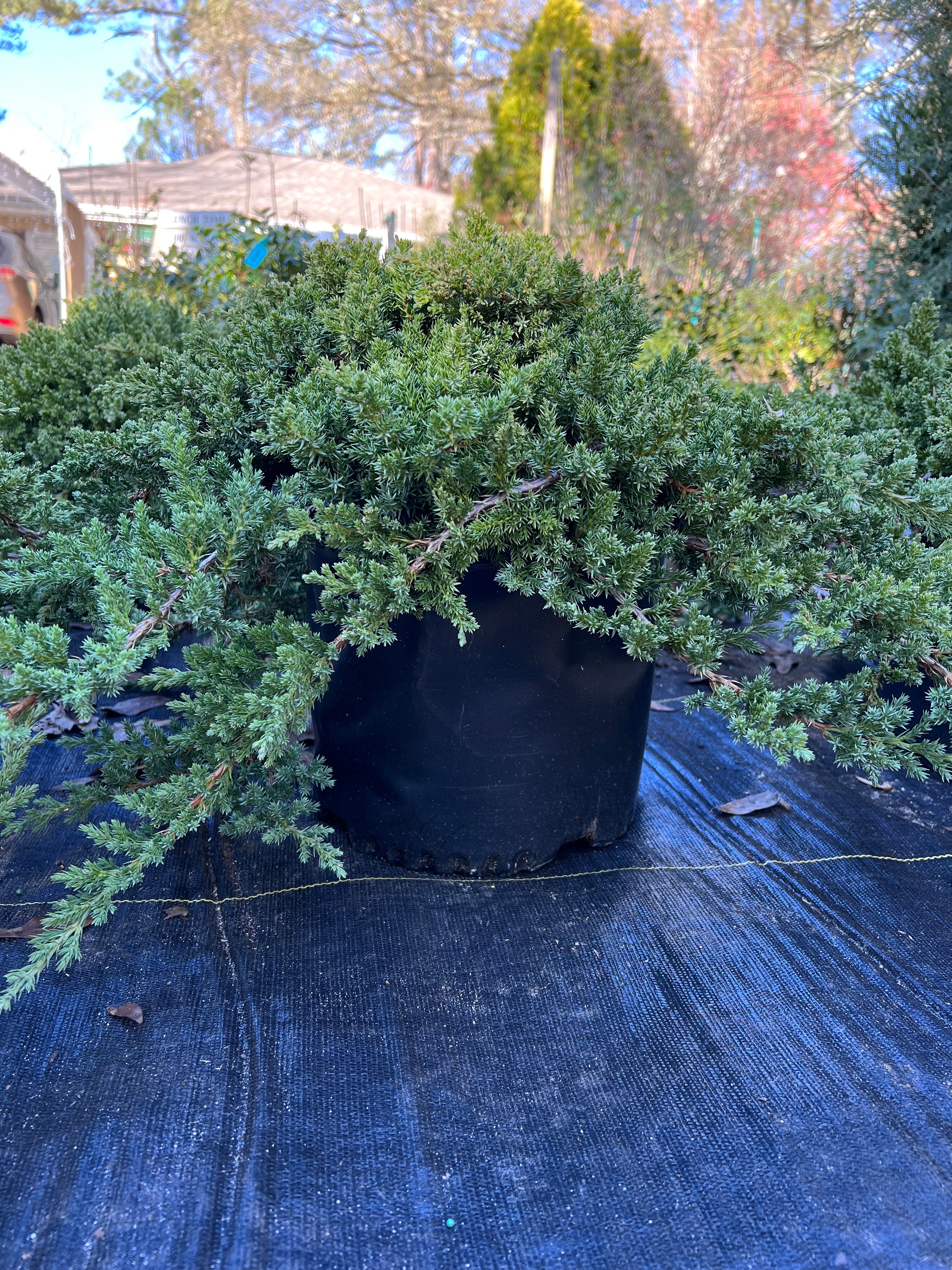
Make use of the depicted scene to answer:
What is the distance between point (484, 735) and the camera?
5.89 feet

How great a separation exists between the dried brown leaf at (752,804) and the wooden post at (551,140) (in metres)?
9.07

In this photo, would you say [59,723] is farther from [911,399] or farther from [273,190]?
[273,190]

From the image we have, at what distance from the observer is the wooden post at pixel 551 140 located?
32.8 ft

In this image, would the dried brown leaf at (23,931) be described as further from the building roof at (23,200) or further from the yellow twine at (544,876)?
the building roof at (23,200)

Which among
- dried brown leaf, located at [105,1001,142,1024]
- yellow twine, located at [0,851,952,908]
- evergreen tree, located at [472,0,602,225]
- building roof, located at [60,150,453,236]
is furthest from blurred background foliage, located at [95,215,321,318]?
evergreen tree, located at [472,0,602,225]

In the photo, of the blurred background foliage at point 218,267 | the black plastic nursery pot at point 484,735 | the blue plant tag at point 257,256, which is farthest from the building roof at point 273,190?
the black plastic nursery pot at point 484,735

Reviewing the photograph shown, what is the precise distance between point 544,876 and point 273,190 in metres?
9.31

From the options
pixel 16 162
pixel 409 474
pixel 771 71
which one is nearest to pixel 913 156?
pixel 409 474

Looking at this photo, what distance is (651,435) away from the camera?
156cm

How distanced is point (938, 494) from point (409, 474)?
3.68 ft

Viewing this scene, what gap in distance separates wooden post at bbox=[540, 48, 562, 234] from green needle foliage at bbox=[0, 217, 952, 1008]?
9.05 m

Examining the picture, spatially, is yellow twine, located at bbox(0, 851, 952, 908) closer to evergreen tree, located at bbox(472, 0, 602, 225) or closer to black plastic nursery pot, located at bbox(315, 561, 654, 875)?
black plastic nursery pot, located at bbox(315, 561, 654, 875)

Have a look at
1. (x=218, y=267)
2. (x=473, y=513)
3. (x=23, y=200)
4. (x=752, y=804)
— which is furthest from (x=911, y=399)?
(x=23, y=200)

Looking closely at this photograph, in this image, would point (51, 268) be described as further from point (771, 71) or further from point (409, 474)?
point (771, 71)
